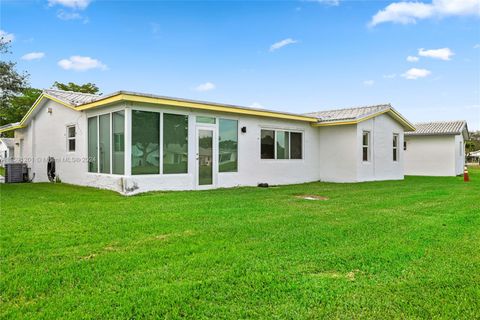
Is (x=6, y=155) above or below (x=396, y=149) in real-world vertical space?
above

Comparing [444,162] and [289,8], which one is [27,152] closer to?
[289,8]

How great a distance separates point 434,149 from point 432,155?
0.35 meters

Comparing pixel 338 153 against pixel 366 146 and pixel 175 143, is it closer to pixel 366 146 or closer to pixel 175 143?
pixel 366 146

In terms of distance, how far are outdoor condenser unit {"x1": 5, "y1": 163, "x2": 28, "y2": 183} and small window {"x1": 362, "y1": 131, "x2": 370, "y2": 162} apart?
46.5ft

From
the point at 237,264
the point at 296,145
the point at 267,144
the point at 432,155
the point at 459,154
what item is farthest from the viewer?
the point at 459,154

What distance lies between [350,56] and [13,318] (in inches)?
608

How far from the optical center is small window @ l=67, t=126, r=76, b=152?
1178cm

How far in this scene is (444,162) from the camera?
18.8 m

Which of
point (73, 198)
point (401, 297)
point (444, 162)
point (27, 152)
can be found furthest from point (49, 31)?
point (444, 162)

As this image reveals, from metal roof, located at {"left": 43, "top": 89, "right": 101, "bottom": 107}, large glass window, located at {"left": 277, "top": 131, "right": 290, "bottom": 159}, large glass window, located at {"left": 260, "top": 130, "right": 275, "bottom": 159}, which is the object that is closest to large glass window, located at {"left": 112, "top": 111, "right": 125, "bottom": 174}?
metal roof, located at {"left": 43, "top": 89, "right": 101, "bottom": 107}

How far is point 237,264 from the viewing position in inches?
131

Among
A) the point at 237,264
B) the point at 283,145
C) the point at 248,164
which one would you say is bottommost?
the point at 237,264

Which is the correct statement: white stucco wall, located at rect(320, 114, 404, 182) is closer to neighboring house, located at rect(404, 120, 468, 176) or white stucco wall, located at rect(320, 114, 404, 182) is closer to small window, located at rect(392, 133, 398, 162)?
small window, located at rect(392, 133, 398, 162)

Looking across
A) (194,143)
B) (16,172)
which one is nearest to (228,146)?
(194,143)
